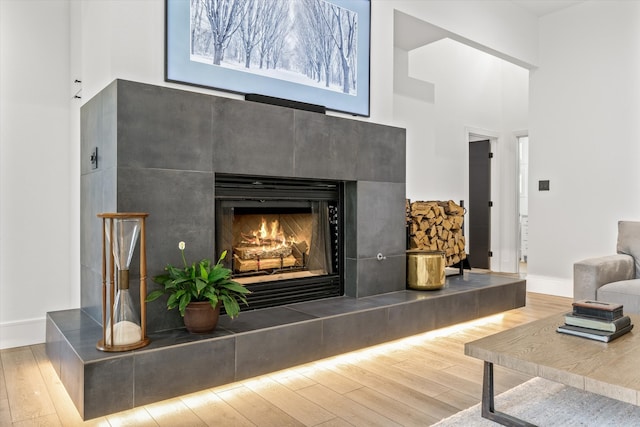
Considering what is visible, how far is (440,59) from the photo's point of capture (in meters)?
5.42

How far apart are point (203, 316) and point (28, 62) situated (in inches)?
84.5

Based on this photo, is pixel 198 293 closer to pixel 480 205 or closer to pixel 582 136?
pixel 582 136

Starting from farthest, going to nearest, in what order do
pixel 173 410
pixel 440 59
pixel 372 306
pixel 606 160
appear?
1. pixel 440 59
2. pixel 606 160
3. pixel 372 306
4. pixel 173 410

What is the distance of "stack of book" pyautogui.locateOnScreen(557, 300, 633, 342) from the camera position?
1900 mm

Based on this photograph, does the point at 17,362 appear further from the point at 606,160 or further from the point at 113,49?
the point at 606,160

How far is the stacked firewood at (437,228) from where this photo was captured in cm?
404

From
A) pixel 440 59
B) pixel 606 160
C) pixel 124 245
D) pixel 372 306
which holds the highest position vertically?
pixel 440 59

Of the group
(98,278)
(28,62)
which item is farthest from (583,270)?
(28,62)

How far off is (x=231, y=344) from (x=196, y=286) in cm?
34

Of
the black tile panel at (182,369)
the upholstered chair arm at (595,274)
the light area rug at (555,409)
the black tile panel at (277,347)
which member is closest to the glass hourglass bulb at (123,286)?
the black tile panel at (182,369)

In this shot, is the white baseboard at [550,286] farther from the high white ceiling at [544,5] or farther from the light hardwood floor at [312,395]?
the high white ceiling at [544,5]

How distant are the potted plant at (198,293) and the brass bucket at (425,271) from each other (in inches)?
64.8

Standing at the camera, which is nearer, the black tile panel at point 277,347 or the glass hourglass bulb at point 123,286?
the glass hourglass bulb at point 123,286

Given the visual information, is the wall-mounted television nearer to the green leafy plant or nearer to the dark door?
the green leafy plant
